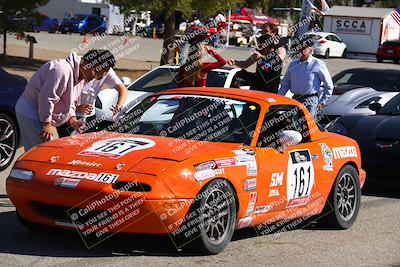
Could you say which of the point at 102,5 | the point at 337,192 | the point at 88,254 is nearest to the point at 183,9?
the point at 337,192

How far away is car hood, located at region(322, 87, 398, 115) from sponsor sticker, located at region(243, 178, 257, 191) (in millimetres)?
8318

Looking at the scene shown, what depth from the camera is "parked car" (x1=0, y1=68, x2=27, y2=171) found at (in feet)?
33.3

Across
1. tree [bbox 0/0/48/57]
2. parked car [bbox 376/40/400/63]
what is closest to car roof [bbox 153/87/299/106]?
tree [bbox 0/0/48/57]

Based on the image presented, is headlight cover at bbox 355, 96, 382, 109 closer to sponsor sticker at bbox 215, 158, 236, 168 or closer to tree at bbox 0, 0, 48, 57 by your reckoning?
sponsor sticker at bbox 215, 158, 236, 168

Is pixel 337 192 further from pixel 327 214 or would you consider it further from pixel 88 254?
pixel 88 254

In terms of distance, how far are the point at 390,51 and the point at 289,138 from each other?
137ft

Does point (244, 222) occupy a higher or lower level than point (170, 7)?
lower

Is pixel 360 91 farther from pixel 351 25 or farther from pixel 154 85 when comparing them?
pixel 351 25

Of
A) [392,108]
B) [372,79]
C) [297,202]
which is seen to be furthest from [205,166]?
[372,79]

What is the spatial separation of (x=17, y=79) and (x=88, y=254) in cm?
452

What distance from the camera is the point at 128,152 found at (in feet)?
22.1

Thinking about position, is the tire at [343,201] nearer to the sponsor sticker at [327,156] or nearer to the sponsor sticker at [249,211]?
the sponsor sticker at [327,156]

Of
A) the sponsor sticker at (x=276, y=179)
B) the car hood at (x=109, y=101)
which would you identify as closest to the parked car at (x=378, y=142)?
the sponsor sticker at (x=276, y=179)

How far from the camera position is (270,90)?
1123cm
